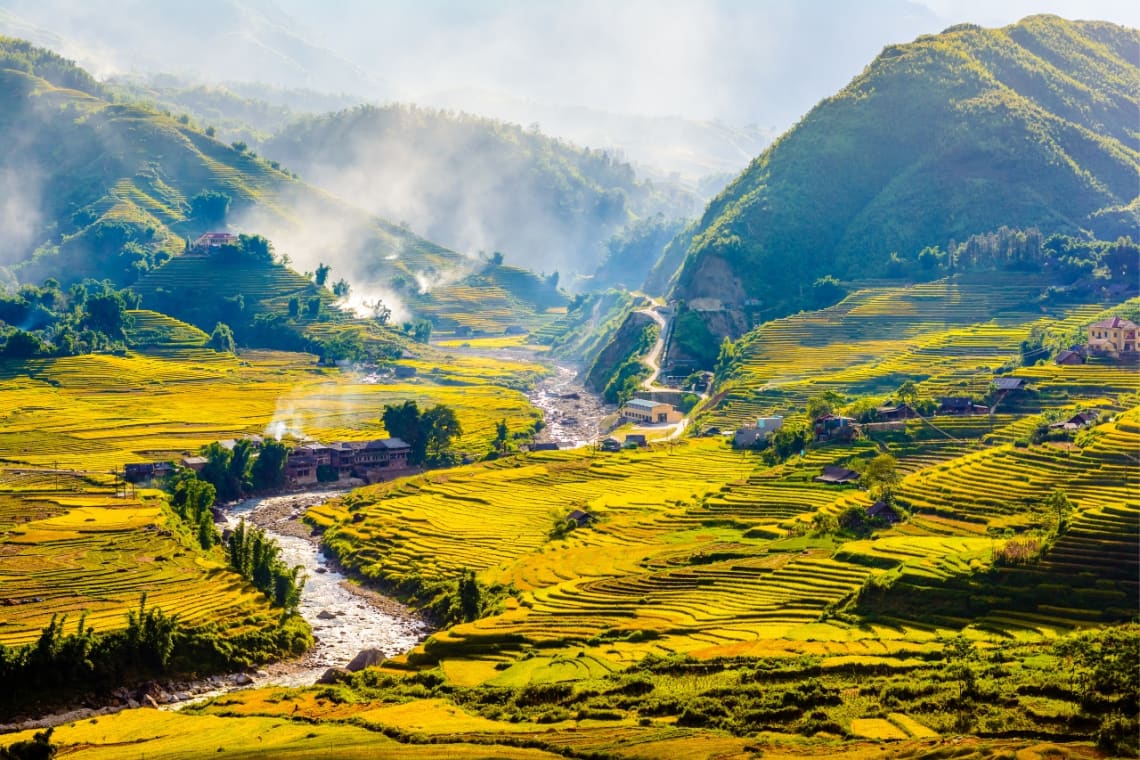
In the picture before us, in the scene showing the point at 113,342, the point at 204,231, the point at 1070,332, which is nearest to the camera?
the point at 1070,332

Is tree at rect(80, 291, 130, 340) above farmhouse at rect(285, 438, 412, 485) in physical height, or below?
above

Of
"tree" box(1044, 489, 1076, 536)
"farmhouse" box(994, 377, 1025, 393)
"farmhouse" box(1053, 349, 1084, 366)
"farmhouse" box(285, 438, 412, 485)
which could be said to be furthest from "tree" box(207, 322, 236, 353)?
"tree" box(1044, 489, 1076, 536)

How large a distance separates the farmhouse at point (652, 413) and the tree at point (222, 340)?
36.5 metres

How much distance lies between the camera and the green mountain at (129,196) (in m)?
140

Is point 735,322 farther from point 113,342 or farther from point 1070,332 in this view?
point 113,342

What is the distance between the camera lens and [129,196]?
148 m

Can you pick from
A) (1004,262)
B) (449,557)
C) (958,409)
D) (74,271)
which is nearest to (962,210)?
(1004,262)

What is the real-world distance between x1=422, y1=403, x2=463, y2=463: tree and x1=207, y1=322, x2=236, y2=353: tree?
1345 inches

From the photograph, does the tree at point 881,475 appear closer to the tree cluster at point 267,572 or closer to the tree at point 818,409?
the tree at point 818,409

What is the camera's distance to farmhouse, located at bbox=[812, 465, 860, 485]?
59625 millimetres

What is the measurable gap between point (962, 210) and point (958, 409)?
5459 centimetres

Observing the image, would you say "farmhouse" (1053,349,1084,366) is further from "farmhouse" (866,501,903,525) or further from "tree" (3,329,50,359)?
"tree" (3,329,50,359)

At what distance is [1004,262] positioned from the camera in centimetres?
10344

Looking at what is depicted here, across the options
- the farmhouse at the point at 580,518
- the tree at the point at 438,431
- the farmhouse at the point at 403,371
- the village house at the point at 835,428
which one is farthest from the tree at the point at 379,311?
the farmhouse at the point at 580,518
